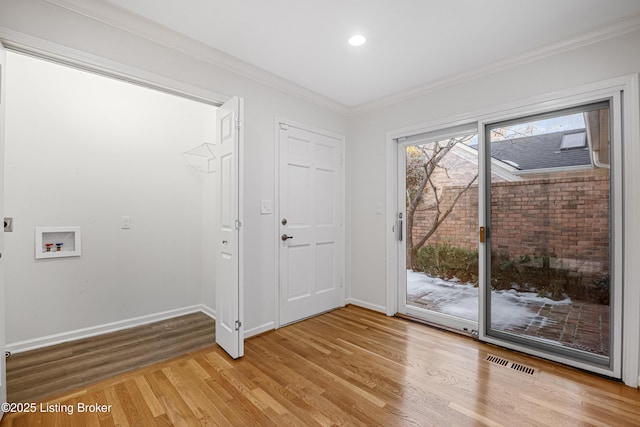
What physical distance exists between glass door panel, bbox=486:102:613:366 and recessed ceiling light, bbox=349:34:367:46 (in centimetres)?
150

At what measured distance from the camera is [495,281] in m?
2.81

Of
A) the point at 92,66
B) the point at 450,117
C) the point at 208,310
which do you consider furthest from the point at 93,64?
the point at 450,117

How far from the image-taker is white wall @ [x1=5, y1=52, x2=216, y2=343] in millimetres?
2643

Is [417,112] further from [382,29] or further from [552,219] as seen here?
[552,219]

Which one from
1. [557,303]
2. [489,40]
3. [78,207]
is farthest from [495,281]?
[78,207]

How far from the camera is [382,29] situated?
2236mm

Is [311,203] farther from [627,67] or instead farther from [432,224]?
[627,67]

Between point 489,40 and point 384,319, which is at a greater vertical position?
point 489,40

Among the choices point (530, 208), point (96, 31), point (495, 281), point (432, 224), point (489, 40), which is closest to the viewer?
point (96, 31)

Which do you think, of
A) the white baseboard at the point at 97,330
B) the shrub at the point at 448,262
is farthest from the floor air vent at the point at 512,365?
the white baseboard at the point at 97,330

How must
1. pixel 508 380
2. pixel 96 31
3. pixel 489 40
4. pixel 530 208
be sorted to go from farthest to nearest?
1. pixel 530 208
2. pixel 489 40
3. pixel 508 380
4. pixel 96 31

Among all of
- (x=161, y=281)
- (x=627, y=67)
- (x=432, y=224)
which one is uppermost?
(x=627, y=67)

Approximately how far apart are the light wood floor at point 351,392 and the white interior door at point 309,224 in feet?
2.53

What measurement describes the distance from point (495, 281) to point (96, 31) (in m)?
3.87
